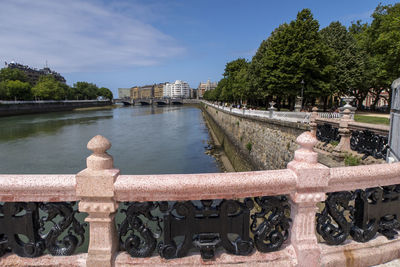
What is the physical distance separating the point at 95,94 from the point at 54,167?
101396mm

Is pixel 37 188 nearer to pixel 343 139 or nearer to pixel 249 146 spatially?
pixel 343 139

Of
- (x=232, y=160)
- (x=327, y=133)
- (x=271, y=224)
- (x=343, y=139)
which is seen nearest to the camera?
(x=271, y=224)

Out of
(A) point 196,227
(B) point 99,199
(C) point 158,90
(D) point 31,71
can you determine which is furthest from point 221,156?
(C) point 158,90

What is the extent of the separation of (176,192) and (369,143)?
6190mm

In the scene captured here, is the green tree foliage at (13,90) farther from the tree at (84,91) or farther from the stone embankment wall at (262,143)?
the stone embankment wall at (262,143)

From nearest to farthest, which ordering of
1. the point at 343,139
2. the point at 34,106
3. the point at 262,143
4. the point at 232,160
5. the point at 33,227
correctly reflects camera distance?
the point at 33,227
the point at 343,139
the point at 262,143
the point at 232,160
the point at 34,106

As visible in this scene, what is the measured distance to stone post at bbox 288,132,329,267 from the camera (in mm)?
1971

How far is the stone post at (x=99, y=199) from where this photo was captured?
1864 mm

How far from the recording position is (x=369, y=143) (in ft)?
19.6

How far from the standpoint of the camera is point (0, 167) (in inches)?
585

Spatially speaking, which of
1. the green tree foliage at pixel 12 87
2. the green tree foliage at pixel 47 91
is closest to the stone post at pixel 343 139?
the green tree foliage at pixel 12 87

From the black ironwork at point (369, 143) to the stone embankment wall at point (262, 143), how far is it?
261 cm

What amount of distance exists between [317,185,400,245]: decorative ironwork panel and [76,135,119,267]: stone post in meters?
1.98

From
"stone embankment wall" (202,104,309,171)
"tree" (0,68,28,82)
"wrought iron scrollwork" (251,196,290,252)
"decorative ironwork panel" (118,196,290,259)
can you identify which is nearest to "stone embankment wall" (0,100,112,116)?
"tree" (0,68,28,82)
